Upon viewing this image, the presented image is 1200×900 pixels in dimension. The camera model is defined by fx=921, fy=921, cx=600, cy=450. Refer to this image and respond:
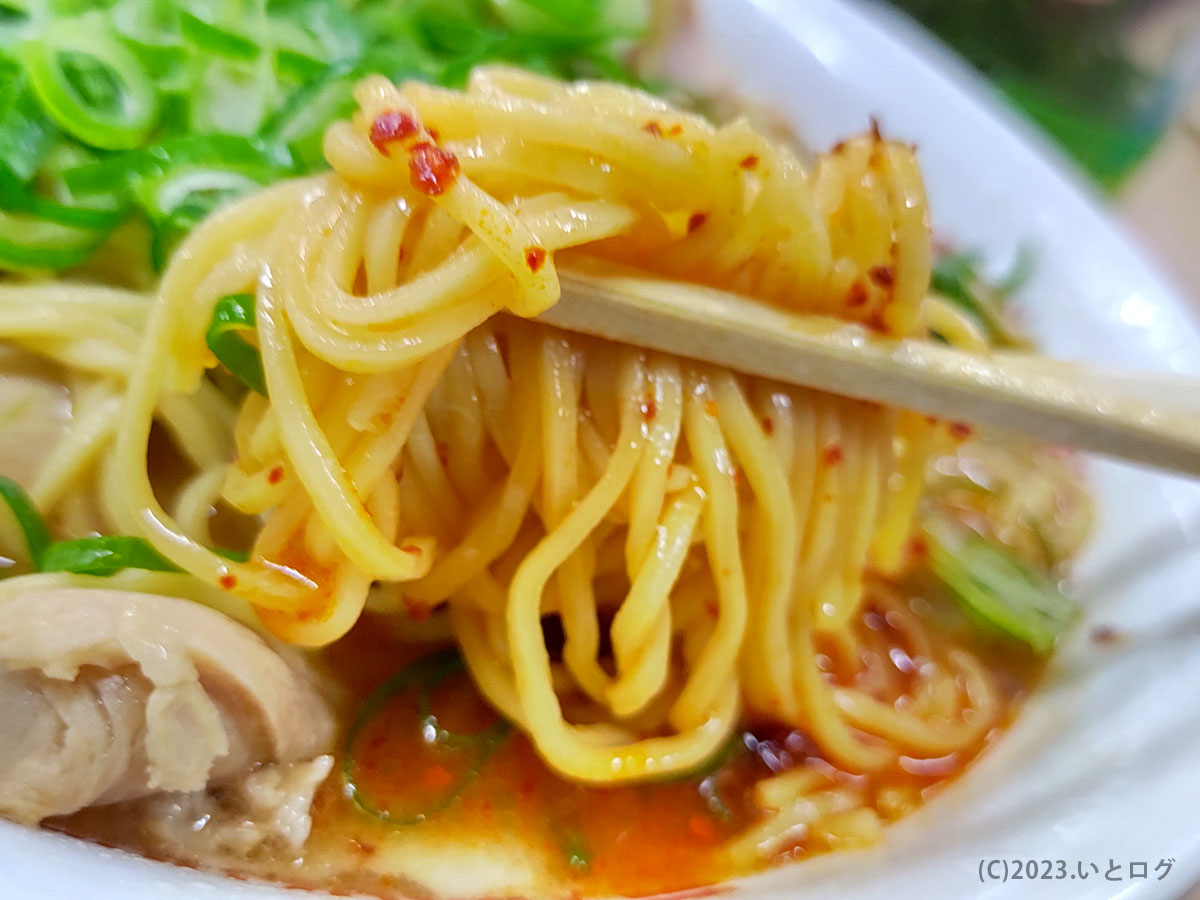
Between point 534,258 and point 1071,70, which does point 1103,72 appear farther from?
point 534,258

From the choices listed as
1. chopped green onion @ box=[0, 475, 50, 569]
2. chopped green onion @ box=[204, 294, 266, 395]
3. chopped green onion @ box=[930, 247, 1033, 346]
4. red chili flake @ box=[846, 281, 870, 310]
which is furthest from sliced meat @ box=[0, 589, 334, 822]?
chopped green onion @ box=[930, 247, 1033, 346]

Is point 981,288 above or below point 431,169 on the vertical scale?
above

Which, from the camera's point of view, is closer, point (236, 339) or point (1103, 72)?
point (236, 339)

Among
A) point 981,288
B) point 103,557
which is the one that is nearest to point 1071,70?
point 981,288

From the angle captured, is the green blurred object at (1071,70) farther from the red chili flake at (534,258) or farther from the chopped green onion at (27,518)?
the chopped green onion at (27,518)

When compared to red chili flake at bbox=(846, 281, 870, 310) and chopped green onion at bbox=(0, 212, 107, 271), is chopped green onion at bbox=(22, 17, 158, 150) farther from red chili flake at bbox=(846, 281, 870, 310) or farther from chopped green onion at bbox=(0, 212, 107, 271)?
red chili flake at bbox=(846, 281, 870, 310)

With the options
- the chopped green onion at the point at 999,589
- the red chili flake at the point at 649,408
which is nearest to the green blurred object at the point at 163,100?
the red chili flake at the point at 649,408

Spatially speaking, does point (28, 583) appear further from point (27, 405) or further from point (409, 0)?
point (409, 0)
